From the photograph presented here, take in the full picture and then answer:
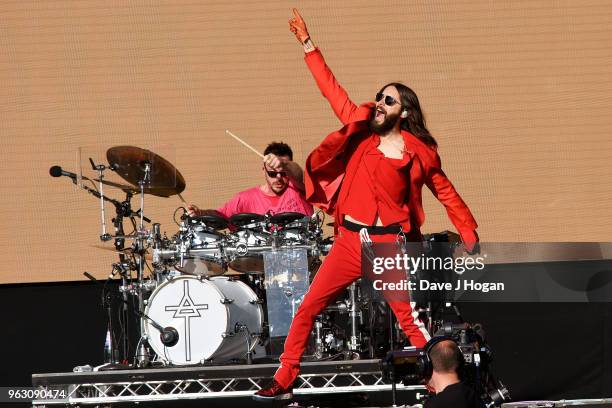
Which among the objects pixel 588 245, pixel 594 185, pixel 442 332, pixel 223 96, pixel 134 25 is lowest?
pixel 442 332

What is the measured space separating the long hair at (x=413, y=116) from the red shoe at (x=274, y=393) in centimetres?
161

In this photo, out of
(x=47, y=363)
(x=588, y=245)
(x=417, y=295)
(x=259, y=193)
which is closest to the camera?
(x=417, y=295)

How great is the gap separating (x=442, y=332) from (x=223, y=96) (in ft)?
19.8

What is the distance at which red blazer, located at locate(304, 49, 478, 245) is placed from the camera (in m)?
6.66

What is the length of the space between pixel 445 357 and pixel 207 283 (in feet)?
10.9

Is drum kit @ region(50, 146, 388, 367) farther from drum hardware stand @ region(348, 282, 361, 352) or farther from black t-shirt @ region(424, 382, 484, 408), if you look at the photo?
Result: black t-shirt @ region(424, 382, 484, 408)

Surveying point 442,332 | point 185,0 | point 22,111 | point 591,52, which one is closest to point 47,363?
point 22,111

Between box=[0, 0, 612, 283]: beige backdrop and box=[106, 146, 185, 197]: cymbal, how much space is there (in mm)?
2335

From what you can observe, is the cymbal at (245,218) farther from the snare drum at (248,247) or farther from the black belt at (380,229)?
the black belt at (380,229)

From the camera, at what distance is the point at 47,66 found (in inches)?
444

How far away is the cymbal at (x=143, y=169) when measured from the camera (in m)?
8.09

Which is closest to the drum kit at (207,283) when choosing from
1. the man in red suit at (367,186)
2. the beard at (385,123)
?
the man in red suit at (367,186)

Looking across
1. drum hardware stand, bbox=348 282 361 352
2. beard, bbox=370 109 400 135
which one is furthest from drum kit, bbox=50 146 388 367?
beard, bbox=370 109 400 135

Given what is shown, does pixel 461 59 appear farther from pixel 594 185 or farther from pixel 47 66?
pixel 47 66
